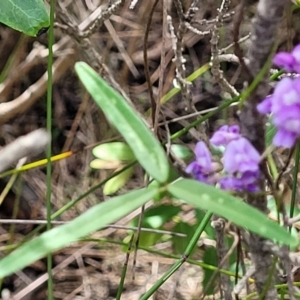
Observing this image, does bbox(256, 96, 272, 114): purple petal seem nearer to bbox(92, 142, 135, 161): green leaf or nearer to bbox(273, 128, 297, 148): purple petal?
bbox(273, 128, 297, 148): purple petal

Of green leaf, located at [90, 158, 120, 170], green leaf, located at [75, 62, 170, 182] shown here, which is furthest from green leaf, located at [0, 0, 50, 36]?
green leaf, located at [90, 158, 120, 170]

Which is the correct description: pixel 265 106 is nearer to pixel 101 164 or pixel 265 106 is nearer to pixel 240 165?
pixel 240 165

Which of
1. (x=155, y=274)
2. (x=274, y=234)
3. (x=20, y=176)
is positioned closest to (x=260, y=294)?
(x=274, y=234)

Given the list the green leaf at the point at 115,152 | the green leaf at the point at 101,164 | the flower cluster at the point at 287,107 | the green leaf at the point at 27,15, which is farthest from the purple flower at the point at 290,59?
the green leaf at the point at 101,164

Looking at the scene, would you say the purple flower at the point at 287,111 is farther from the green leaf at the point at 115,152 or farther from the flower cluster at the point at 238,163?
the green leaf at the point at 115,152

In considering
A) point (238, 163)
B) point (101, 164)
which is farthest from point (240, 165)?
point (101, 164)
